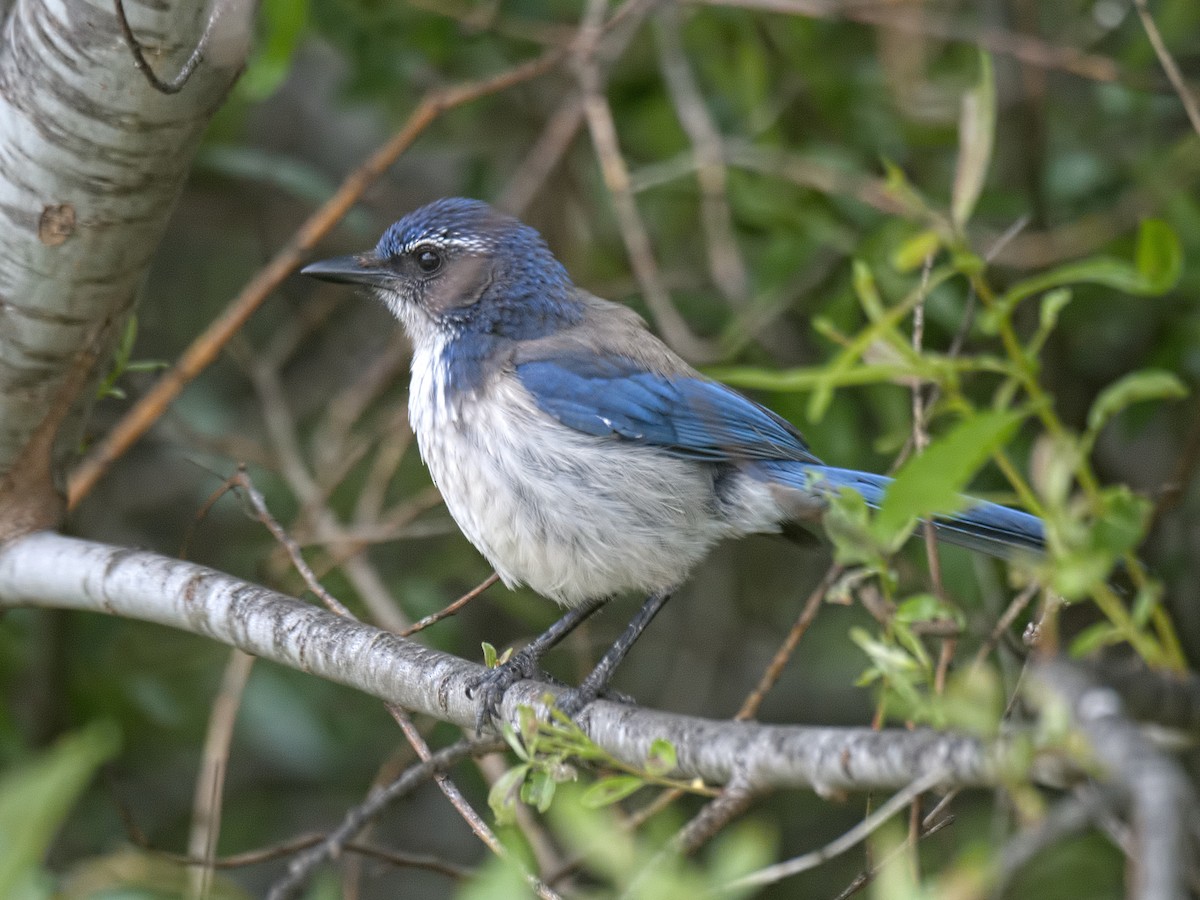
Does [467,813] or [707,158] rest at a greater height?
[707,158]

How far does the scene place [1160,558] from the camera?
4770 mm

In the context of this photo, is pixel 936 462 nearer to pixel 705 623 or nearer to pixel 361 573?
pixel 361 573

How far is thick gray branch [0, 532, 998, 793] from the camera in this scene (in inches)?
73.2

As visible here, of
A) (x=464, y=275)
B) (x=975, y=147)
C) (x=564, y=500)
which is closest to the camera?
(x=975, y=147)

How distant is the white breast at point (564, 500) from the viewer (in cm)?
378

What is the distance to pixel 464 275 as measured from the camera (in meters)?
4.50

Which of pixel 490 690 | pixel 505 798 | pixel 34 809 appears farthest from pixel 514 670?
pixel 34 809

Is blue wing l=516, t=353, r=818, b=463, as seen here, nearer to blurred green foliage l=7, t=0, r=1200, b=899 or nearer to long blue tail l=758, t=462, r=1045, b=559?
blurred green foliage l=7, t=0, r=1200, b=899

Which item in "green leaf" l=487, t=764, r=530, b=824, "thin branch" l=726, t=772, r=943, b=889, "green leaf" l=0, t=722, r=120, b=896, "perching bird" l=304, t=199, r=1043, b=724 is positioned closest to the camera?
"green leaf" l=0, t=722, r=120, b=896

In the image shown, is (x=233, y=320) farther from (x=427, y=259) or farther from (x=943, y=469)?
(x=943, y=469)

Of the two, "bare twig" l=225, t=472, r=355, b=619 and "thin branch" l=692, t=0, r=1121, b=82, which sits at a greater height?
"thin branch" l=692, t=0, r=1121, b=82

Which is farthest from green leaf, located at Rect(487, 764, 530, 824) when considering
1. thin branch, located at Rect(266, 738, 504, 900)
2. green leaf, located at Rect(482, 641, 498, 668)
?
green leaf, located at Rect(482, 641, 498, 668)

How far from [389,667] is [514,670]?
60cm

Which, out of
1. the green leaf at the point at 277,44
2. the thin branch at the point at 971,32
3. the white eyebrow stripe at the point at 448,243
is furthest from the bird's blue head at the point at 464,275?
the thin branch at the point at 971,32
